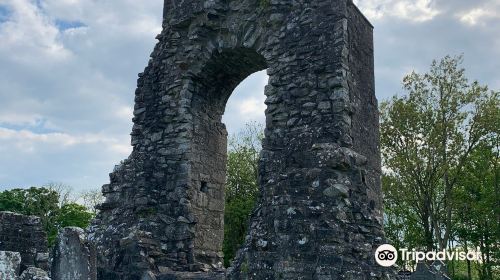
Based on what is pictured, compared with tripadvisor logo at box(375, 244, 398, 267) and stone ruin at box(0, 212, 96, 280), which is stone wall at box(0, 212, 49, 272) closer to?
stone ruin at box(0, 212, 96, 280)

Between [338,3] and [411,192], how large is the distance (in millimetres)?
16353

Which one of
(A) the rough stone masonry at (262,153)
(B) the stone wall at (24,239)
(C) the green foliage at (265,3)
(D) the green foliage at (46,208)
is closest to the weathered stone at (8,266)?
(A) the rough stone masonry at (262,153)

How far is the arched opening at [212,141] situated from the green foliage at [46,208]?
98.8 feet

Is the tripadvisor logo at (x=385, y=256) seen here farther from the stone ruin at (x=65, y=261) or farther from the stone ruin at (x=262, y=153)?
the stone ruin at (x=65, y=261)

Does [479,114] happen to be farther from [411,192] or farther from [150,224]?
[150,224]

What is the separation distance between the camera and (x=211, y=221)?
11078 millimetres

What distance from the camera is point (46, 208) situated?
131 feet

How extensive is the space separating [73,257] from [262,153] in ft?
13.2

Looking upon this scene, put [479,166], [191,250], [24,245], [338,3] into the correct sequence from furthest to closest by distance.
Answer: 1. [479,166]
2. [24,245]
3. [191,250]
4. [338,3]

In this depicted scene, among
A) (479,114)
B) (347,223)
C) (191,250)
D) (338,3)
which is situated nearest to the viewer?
(347,223)

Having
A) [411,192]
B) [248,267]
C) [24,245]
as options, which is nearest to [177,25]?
[248,267]

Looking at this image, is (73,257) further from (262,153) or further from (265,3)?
(265,3)

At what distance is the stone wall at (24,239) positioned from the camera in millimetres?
13844

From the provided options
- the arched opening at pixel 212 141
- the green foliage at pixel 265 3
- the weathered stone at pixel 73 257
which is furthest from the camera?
the arched opening at pixel 212 141
